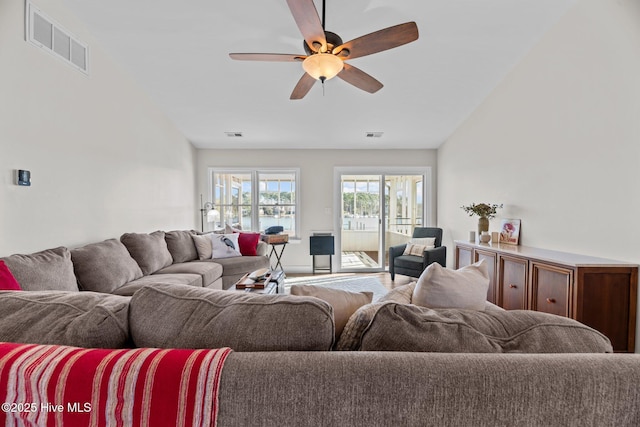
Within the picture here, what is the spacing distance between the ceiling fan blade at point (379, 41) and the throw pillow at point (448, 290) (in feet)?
5.20

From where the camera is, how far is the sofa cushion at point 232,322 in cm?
72

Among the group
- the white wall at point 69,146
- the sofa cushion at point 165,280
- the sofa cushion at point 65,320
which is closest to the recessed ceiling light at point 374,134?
the white wall at point 69,146

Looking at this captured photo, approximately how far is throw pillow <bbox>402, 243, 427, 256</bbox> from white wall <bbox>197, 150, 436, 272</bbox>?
1.33 metres

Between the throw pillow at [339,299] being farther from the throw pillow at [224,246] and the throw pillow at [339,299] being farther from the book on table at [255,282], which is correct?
the throw pillow at [224,246]

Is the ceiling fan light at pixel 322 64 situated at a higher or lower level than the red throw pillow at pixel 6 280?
higher

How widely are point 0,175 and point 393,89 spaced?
3.74 meters

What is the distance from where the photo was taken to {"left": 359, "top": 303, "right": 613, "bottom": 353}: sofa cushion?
743 mm

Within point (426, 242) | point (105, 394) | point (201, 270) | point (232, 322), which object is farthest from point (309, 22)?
point (426, 242)

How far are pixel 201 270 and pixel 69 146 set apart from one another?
1.67 m

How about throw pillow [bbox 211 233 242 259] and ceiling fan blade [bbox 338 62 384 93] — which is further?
throw pillow [bbox 211 233 242 259]

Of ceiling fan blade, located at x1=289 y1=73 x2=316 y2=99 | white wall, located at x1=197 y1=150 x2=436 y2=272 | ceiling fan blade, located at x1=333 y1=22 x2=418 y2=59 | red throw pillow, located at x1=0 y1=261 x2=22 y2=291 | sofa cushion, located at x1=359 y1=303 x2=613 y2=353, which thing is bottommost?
red throw pillow, located at x1=0 y1=261 x2=22 y2=291

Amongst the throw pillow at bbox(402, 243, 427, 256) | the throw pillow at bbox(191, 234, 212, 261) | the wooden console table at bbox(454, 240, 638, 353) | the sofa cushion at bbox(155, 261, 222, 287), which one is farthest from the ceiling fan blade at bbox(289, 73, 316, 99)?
the throw pillow at bbox(402, 243, 427, 256)

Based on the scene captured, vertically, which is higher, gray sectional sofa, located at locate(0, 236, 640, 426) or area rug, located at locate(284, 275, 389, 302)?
gray sectional sofa, located at locate(0, 236, 640, 426)

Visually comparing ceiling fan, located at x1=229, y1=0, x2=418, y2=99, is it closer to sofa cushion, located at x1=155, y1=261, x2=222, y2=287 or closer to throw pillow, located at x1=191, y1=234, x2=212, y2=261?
sofa cushion, located at x1=155, y1=261, x2=222, y2=287
